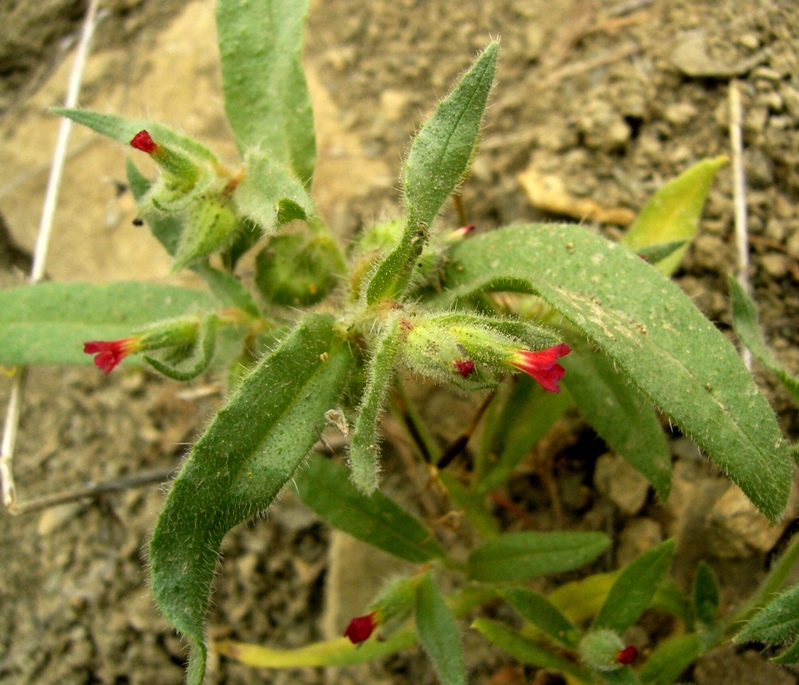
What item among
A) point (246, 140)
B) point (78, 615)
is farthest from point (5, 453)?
point (246, 140)

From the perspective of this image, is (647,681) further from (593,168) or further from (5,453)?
(5,453)

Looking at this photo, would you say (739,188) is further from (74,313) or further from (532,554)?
(74,313)

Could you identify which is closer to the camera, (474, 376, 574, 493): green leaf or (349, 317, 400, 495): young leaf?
(349, 317, 400, 495): young leaf

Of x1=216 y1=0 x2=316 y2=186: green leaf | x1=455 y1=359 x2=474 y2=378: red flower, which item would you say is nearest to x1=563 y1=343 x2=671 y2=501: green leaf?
x1=455 y1=359 x2=474 y2=378: red flower

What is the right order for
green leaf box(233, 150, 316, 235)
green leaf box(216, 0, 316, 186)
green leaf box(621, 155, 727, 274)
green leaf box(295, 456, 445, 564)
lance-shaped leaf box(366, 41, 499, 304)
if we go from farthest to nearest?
green leaf box(621, 155, 727, 274), green leaf box(216, 0, 316, 186), green leaf box(295, 456, 445, 564), green leaf box(233, 150, 316, 235), lance-shaped leaf box(366, 41, 499, 304)

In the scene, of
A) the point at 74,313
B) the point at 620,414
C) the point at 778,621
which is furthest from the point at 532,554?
the point at 74,313

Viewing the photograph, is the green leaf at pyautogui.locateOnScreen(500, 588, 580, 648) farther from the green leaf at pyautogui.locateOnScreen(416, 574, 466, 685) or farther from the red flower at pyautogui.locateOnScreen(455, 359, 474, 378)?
the red flower at pyautogui.locateOnScreen(455, 359, 474, 378)

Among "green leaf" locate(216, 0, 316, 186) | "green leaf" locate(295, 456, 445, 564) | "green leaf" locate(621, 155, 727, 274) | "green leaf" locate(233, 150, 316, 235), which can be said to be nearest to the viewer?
"green leaf" locate(233, 150, 316, 235)
